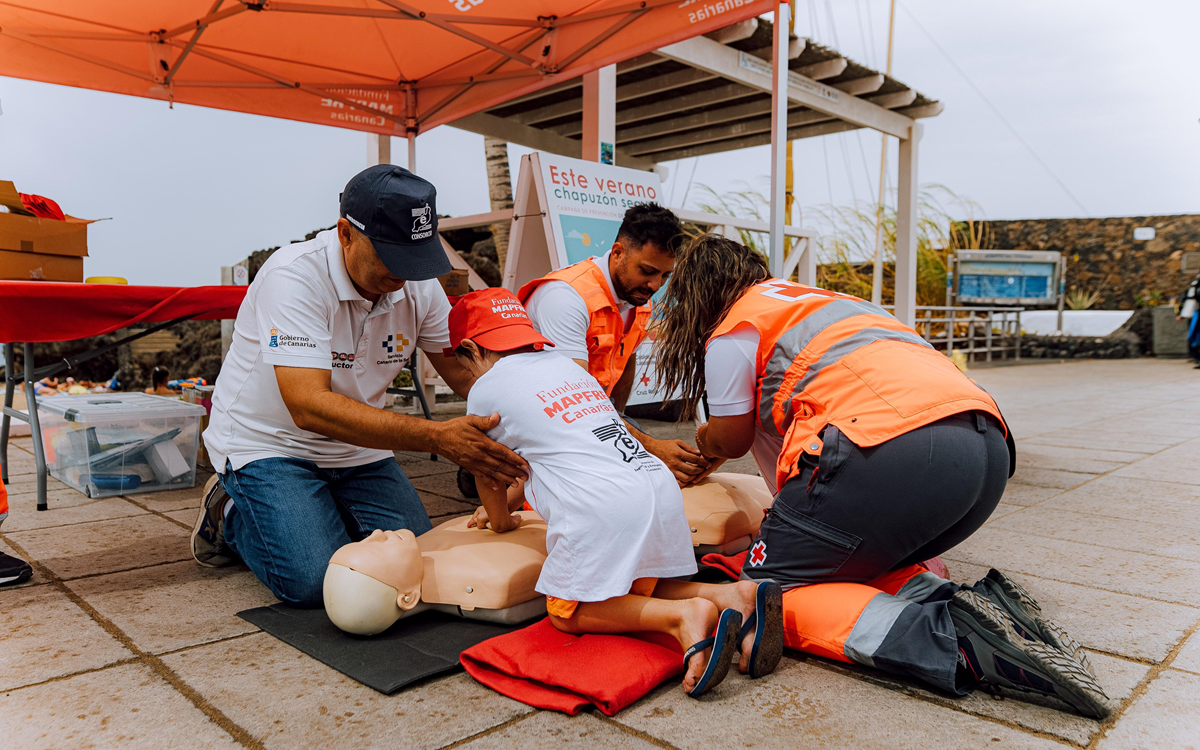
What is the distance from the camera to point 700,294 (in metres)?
2.24

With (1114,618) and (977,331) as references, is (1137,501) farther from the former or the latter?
(977,331)

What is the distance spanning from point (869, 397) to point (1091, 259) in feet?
67.8

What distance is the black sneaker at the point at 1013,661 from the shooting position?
60.1 inches

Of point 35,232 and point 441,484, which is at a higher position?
point 35,232

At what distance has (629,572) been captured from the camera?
178 centimetres

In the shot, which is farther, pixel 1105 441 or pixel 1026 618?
pixel 1105 441

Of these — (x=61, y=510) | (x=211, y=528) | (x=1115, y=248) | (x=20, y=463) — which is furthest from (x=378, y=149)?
(x=1115, y=248)

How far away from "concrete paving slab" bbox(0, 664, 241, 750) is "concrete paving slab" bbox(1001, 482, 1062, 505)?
3411mm

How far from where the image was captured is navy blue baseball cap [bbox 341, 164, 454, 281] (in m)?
2.10

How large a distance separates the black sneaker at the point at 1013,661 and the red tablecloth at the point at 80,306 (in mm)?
3105

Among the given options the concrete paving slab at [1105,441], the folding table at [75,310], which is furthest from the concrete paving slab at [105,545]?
the concrete paving slab at [1105,441]

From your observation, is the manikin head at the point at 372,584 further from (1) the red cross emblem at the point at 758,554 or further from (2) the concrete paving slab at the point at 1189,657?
(2) the concrete paving slab at the point at 1189,657

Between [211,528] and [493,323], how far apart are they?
48.1 inches

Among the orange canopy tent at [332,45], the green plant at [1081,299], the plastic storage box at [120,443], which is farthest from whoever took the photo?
the green plant at [1081,299]
